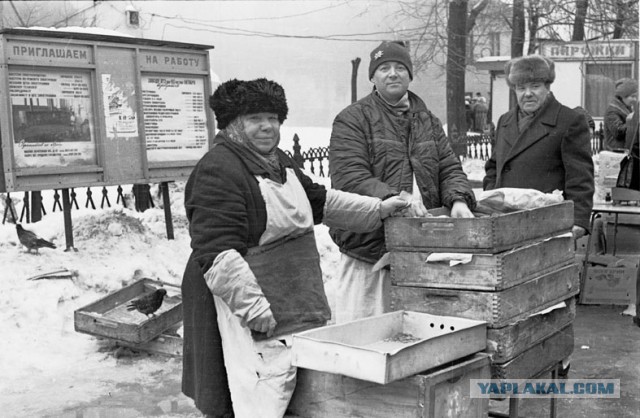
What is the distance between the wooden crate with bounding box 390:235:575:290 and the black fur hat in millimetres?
830

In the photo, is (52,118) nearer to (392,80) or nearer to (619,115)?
(392,80)

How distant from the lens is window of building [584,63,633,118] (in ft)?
76.5

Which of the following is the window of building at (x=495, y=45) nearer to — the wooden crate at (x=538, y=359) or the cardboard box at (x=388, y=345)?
the wooden crate at (x=538, y=359)

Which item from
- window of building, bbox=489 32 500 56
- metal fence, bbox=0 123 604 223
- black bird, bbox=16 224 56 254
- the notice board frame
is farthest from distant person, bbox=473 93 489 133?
black bird, bbox=16 224 56 254

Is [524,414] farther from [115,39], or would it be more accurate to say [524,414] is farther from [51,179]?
[115,39]

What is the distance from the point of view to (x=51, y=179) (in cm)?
724

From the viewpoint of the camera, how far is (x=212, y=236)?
2.97 meters

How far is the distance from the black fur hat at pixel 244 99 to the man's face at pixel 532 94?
2085 mm

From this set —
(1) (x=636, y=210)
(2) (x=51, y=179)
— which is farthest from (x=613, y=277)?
(2) (x=51, y=179)

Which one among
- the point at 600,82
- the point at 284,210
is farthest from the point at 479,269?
the point at 600,82

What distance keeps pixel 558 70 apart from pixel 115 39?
1769 cm

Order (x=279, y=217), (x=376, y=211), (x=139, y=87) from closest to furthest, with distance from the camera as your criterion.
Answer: (x=279, y=217), (x=376, y=211), (x=139, y=87)

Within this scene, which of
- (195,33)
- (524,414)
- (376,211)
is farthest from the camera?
(195,33)

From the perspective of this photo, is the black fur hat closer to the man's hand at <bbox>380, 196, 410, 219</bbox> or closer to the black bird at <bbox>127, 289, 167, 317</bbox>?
the man's hand at <bbox>380, 196, 410, 219</bbox>
